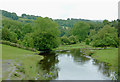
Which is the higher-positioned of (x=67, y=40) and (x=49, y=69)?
(x=67, y=40)

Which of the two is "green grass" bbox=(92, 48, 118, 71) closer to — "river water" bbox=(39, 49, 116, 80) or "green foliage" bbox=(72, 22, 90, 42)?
"river water" bbox=(39, 49, 116, 80)

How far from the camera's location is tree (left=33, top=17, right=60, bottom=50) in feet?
201

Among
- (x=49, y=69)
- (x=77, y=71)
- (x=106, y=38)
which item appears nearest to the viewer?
(x=77, y=71)

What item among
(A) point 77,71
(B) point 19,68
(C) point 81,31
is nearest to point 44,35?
(B) point 19,68

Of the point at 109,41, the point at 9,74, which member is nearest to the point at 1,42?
the point at 9,74

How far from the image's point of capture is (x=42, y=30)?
6294 centimetres

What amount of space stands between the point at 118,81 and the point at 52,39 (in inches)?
1729

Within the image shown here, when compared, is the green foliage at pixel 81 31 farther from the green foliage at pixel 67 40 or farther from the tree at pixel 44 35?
the tree at pixel 44 35

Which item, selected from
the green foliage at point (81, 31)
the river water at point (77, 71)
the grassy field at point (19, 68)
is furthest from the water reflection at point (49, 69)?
the green foliage at point (81, 31)

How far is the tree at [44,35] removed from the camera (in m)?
61.4

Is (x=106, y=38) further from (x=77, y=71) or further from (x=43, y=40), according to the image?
(x=77, y=71)

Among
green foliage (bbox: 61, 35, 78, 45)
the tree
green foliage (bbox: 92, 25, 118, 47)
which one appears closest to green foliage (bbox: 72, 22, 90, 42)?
green foliage (bbox: 61, 35, 78, 45)

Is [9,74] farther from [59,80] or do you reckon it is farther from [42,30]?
[42,30]

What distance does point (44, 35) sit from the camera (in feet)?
204
